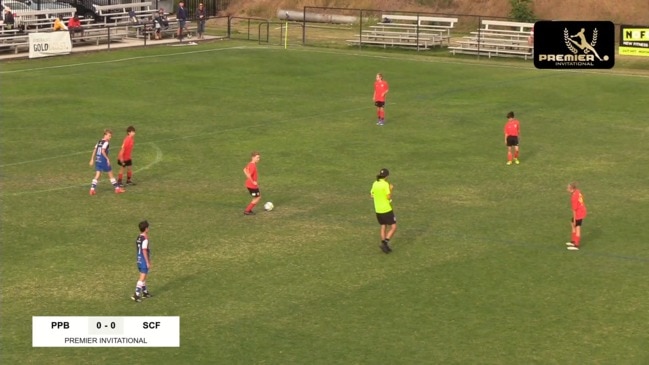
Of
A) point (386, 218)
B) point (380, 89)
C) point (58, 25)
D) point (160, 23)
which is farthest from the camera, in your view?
point (160, 23)

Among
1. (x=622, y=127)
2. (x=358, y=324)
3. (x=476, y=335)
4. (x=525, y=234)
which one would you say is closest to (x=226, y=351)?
(x=358, y=324)

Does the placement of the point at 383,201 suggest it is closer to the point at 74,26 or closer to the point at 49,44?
the point at 49,44

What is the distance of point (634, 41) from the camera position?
61094 millimetres

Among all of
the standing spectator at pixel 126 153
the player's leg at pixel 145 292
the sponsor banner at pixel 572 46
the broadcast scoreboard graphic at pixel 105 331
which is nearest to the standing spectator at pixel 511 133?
the standing spectator at pixel 126 153

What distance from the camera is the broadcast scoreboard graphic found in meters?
21.2

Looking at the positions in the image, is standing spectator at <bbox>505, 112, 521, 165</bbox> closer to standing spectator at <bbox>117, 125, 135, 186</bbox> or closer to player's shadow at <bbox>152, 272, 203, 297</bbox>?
standing spectator at <bbox>117, 125, 135, 186</bbox>

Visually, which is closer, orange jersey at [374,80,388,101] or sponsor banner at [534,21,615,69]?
orange jersey at [374,80,388,101]

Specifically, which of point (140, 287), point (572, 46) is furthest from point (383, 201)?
point (572, 46)

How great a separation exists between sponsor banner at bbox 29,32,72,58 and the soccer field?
371cm

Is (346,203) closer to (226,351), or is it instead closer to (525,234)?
(525,234)

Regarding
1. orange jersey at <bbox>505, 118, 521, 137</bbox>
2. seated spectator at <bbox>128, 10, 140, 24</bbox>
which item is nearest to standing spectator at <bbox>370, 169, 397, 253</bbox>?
orange jersey at <bbox>505, 118, 521, 137</bbox>

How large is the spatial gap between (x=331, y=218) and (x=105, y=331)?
9.89 metres

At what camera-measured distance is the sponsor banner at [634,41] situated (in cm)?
6072

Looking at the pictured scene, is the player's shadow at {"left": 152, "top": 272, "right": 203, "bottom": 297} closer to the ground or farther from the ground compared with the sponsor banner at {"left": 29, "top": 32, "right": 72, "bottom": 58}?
closer to the ground
